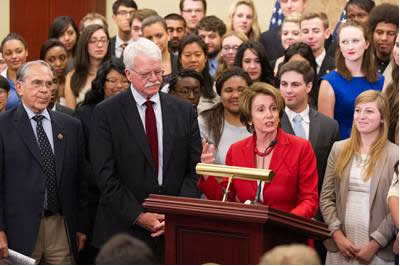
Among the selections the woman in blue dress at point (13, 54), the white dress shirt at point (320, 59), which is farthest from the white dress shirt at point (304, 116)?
the woman in blue dress at point (13, 54)

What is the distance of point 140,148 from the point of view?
7238 mm

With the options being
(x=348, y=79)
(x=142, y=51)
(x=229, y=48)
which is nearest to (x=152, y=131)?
(x=142, y=51)

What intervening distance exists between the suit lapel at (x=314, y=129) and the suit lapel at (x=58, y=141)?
67.0 inches

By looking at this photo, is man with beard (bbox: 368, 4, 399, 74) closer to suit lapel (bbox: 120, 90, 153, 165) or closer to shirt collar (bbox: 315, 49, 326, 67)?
shirt collar (bbox: 315, 49, 326, 67)

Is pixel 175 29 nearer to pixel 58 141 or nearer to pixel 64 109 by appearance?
pixel 64 109

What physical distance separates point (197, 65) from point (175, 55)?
1.71 ft

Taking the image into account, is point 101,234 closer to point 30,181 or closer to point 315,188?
point 30,181

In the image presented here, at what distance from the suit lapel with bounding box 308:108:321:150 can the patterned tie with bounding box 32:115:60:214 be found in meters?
1.79

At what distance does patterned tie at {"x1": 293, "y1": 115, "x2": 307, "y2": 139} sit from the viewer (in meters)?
8.11

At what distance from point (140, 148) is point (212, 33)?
331 centimetres

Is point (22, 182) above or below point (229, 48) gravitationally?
below

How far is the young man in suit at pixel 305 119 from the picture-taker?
316 inches

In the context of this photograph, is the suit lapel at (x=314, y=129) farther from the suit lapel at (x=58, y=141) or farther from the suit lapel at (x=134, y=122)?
the suit lapel at (x=58, y=141)

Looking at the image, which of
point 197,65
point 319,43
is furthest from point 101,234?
point 319,43
